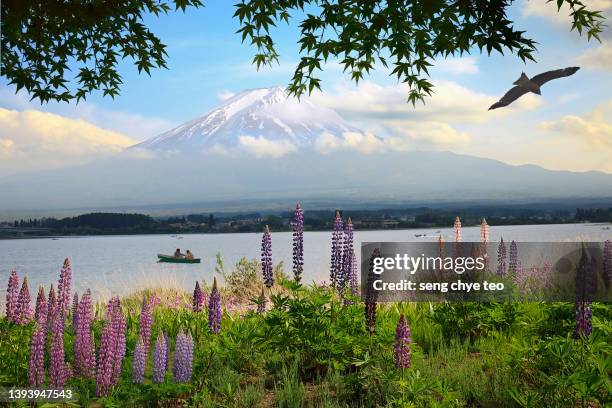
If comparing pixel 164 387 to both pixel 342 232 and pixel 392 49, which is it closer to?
pixel 342 232

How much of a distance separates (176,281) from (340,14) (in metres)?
9.47

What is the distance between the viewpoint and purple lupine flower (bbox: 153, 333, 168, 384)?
17.7 ft

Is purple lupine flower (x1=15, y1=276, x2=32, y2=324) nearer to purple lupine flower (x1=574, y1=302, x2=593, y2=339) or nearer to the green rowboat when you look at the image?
purple lupine flower (x1=574, y1=302, x2=593, y2=339)

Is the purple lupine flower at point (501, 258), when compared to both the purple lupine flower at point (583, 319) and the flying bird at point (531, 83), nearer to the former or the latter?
the purple lupine flower at point (583, 319)

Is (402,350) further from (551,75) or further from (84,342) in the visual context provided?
(551,75)

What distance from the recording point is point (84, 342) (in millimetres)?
5984

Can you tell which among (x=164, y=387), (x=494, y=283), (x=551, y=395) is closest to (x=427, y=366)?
(x=551, y=395)

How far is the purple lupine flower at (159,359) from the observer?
5.38 metres

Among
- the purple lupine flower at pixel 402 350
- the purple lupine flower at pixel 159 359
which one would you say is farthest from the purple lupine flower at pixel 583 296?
the purple lupine flower at pixel 159 359

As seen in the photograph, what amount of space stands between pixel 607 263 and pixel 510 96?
384 cm

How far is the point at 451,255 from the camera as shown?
912 centimetres

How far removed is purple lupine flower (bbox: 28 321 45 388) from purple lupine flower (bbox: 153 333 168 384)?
3.77ft

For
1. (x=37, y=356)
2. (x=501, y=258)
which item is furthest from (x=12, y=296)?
(x=501, y=258)

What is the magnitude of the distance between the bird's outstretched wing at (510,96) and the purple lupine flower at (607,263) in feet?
9.86
